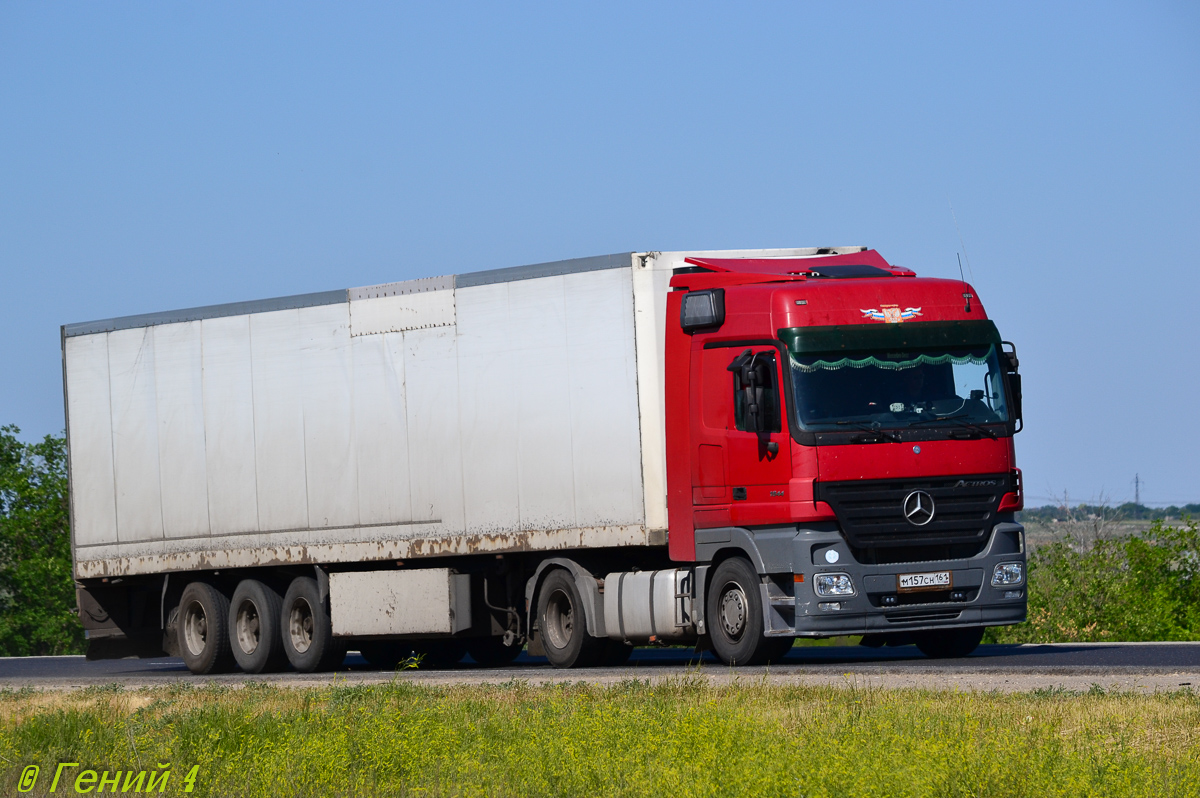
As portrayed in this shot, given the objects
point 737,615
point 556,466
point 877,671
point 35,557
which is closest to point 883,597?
point 877,671

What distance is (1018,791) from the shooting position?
816cm

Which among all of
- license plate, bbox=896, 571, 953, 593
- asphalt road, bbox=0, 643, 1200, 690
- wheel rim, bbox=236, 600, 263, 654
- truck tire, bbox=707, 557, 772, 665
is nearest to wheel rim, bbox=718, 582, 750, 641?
truck tire, bbox=707, 557, 772, 665

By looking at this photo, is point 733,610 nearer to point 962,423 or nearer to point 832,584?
point 832,584

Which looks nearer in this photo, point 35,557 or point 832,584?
point 832,584

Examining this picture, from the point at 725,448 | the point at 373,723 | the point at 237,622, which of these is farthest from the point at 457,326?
the point at 373,723

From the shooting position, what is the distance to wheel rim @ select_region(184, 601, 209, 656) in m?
22.4

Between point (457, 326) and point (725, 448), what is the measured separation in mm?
4022

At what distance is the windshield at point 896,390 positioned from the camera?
16359mm

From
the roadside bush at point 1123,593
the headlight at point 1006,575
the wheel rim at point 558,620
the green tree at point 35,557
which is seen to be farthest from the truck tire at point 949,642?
the green tree at point 35,557

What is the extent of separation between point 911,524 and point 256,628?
9.40 meters

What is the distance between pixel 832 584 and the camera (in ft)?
53.2

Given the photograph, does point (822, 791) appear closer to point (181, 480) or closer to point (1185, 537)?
point (181, 480)

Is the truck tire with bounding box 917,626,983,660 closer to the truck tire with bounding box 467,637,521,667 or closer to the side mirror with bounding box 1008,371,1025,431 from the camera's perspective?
the side mirror with bounding box 1008,371,1025,431

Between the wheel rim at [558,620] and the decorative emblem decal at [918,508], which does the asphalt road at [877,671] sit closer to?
the wheel rim at [558,620]
